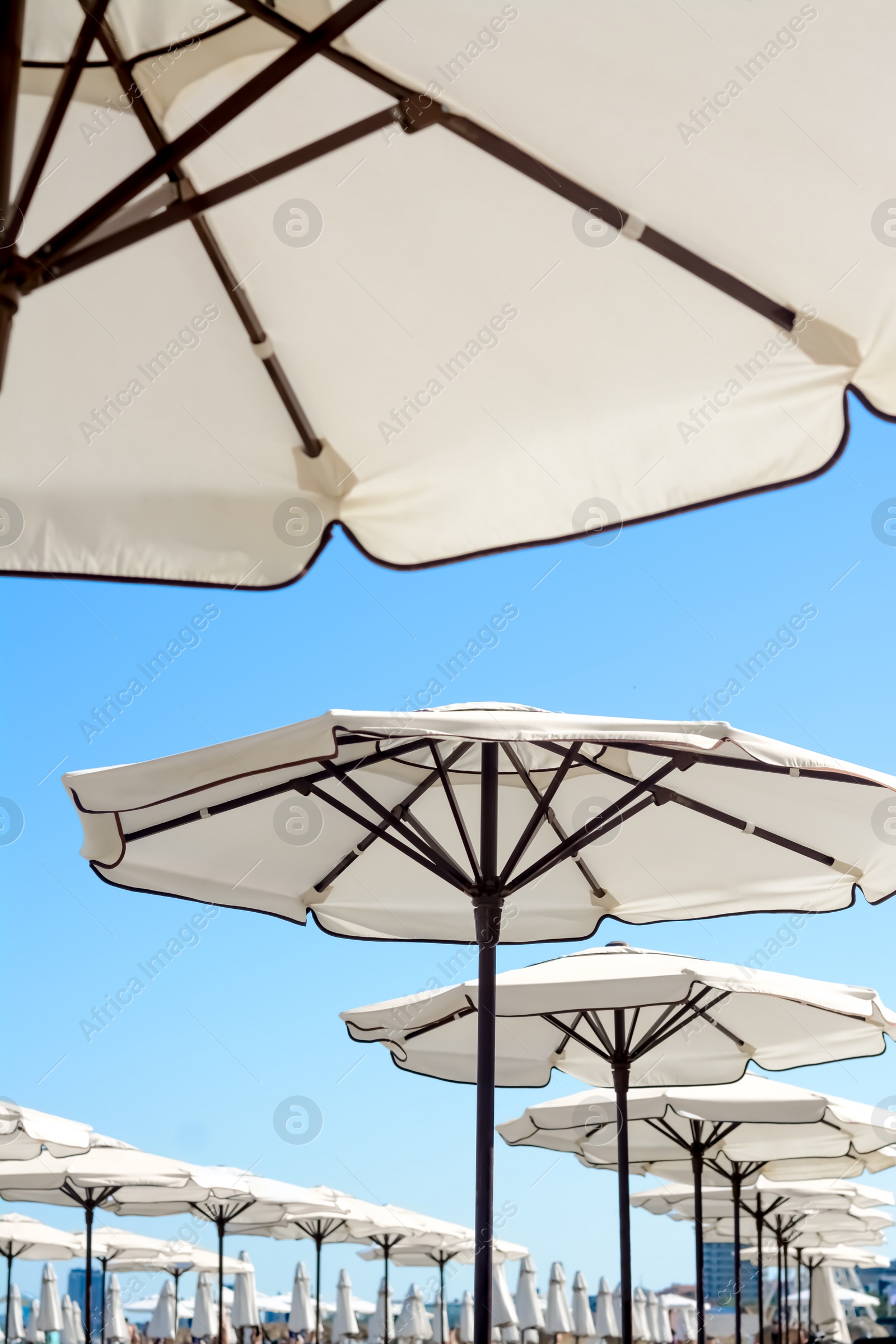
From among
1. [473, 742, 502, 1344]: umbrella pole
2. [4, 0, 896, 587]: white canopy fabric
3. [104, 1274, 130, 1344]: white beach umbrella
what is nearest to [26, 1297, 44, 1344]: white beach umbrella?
[104, 1274, 130, 1344]: white beach umbrella

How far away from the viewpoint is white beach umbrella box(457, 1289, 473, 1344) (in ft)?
71.9

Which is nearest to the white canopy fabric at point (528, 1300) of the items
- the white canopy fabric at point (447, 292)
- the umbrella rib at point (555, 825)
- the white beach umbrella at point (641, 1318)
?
the white beach umbrella at point (641, 1318)

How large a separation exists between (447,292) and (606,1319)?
71.3 feet

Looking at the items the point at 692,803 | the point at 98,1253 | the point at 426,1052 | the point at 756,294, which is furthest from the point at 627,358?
the point at 98,1253

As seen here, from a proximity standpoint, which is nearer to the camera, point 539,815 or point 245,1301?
point 539,815

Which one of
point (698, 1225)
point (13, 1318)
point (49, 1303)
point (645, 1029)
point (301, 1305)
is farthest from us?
point (301, 1305)

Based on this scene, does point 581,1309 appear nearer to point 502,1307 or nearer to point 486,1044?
point 502,1307

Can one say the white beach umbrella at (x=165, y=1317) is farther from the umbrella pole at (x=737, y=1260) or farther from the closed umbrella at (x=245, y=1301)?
the umbrella pole at (x=737, y=1260)

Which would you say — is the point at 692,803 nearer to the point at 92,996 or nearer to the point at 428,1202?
the point at 92,996

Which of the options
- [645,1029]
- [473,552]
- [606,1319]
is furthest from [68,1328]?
[473,552]

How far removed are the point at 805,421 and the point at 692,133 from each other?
0.68m

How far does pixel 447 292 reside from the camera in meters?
2.87

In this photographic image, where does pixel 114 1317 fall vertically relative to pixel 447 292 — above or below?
below

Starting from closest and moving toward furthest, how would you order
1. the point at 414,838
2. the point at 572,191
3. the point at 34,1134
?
the point at 572,191 < the point at 414,838 < the point at 34,1134
